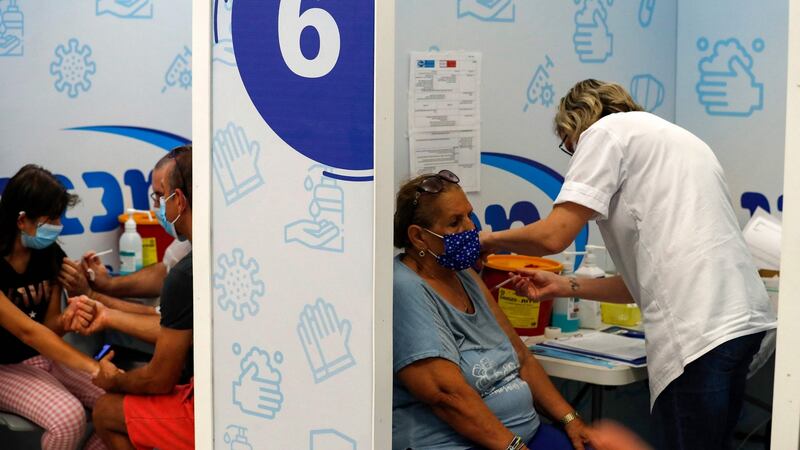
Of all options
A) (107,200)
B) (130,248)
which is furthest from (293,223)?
(107,200)

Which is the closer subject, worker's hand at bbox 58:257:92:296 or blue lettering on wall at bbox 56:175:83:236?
worker's hand at bbox 58:257:92:296

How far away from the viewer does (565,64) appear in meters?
4.07

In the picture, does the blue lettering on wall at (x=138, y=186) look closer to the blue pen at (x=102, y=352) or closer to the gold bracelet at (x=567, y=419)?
the blue pen at (x=102, y=352)

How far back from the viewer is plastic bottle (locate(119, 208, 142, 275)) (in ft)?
13.9

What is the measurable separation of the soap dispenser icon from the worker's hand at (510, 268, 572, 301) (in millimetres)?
1157

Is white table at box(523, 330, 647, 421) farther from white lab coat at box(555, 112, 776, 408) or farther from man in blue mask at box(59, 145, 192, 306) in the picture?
man in blue mask at box(59, 145, 192, 306)

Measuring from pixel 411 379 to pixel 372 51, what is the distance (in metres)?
0.96

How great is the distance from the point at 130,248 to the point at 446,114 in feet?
4.92

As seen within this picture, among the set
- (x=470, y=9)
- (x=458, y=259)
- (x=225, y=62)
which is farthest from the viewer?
(x=470, y=9)

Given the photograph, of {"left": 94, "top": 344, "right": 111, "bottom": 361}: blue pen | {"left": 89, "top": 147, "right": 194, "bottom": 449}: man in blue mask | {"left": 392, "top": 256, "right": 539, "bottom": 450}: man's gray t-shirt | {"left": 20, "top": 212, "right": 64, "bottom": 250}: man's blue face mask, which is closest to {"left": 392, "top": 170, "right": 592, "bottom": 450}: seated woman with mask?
{"left": 392, "top": 256, "right": 539, "bottom": 450}: man's gray t-shirt

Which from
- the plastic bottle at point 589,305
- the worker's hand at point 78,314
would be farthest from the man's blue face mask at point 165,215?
the plastic bottle at point 589,305

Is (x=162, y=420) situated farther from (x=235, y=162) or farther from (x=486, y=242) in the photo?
(x=486, y=242)

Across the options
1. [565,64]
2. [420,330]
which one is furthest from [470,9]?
[420,330]

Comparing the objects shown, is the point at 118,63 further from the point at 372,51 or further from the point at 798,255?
the point at 798,255
